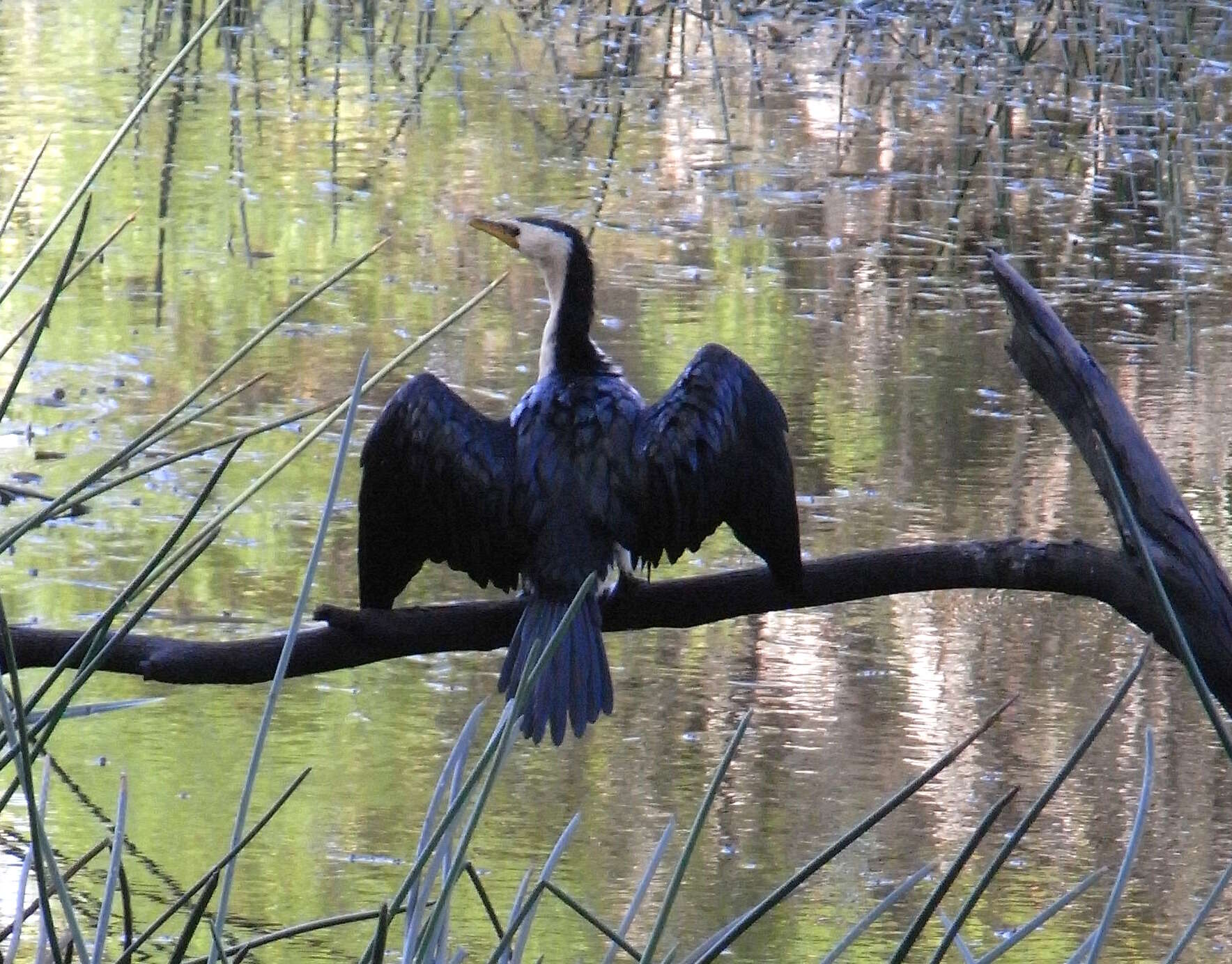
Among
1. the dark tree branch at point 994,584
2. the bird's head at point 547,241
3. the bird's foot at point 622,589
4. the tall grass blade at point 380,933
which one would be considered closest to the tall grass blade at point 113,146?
the tall grass blade at point 380,933

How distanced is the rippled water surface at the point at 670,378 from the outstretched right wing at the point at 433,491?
1.96ft

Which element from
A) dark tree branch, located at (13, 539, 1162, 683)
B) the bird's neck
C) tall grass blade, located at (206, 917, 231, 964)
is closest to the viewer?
tall grass blade, located at (206, 917, 231, 964)

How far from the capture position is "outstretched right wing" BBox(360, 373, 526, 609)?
2508 mm

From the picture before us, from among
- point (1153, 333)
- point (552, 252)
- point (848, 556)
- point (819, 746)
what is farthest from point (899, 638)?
point (1153, 333)

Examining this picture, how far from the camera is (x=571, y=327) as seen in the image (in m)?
2.80

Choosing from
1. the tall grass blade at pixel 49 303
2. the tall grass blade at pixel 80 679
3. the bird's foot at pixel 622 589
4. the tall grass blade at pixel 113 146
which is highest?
the tall grass blade at pixel 113 146

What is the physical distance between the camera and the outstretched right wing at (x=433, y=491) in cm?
251

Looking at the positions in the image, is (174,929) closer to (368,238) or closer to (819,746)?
(819,746)

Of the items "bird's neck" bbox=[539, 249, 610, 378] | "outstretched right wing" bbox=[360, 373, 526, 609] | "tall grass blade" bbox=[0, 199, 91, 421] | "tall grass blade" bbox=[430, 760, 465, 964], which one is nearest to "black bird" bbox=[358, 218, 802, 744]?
"outstretched right wing" bbox=[360, 373, 526, 609]

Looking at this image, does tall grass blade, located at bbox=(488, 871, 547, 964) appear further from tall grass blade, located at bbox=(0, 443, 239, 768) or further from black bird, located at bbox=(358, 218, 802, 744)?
black bird, located at bbox=(358, 218, 802, 744)

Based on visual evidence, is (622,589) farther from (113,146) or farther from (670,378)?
(670,378)

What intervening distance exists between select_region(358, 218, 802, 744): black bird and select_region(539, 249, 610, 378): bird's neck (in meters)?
0.11

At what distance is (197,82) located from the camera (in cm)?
807

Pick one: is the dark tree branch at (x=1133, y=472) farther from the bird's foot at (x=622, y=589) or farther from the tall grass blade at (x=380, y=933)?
the tall grass blade at (x=380, y=933)
